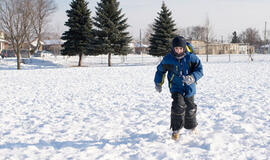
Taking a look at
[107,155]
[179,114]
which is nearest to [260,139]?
[179,114]

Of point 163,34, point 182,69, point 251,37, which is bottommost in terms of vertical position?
point 182,69

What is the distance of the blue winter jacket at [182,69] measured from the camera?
12.1 ft

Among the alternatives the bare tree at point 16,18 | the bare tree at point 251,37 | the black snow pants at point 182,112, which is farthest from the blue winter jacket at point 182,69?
the bare tree at point 251,37

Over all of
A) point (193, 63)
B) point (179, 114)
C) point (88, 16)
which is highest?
point (88, 16)

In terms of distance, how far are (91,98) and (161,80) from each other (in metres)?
4.54

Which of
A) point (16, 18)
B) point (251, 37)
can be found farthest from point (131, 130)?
point (251, 37)

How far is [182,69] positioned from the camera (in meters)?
3.73

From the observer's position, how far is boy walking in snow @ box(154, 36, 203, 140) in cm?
364

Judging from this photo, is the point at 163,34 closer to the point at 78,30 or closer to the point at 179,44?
the point at 78,30

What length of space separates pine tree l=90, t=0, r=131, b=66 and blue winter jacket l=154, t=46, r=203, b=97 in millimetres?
24958

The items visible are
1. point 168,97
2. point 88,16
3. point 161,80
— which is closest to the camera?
point 161,80

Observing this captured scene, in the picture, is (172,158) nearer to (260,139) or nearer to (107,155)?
(107,155)

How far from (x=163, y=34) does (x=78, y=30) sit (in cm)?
1071

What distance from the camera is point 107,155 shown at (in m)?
3.43
